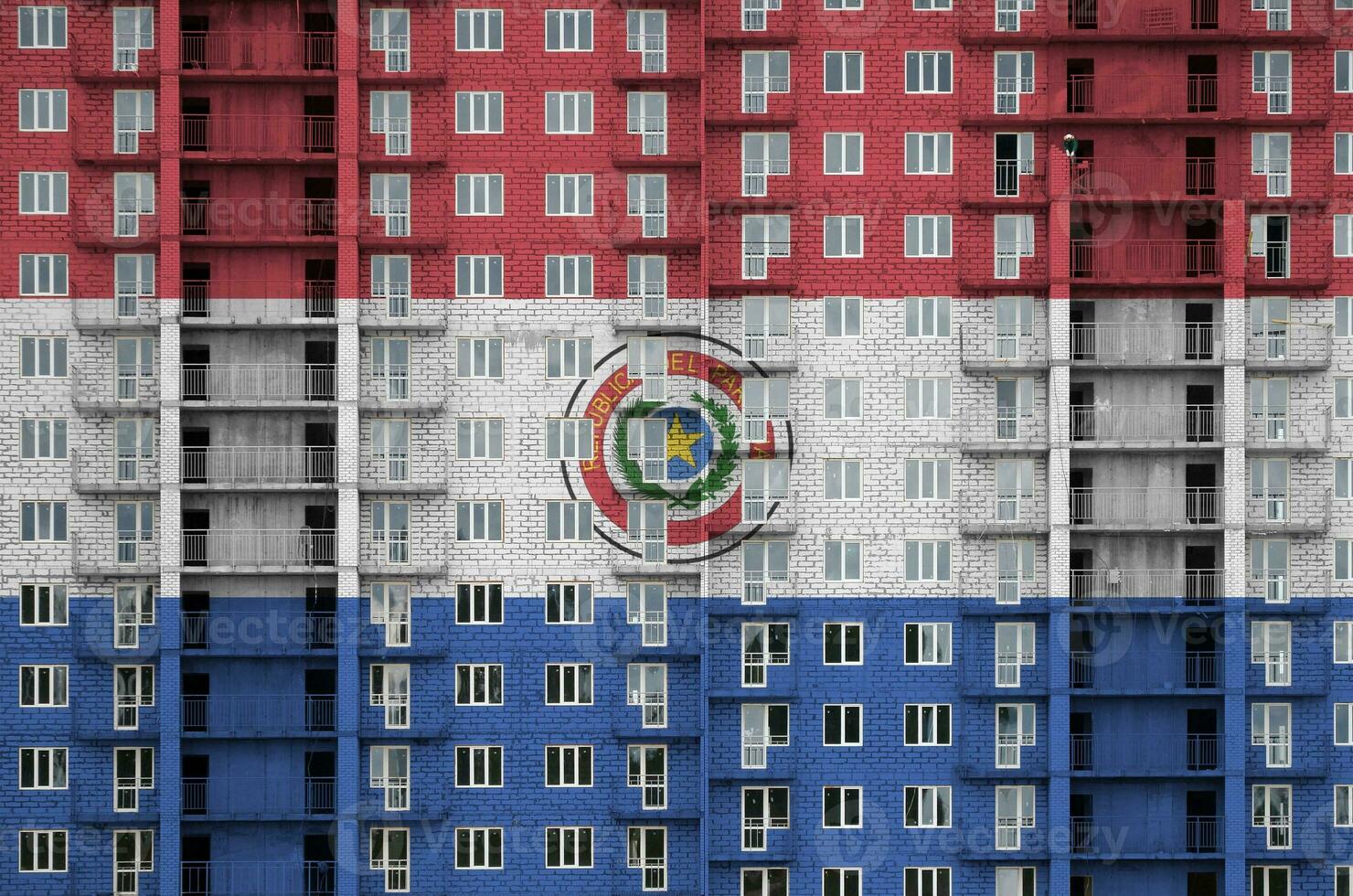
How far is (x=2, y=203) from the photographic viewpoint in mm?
68375

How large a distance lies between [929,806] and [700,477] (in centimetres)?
1526

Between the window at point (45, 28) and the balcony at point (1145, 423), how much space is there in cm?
4136

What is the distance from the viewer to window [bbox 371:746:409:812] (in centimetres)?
6775

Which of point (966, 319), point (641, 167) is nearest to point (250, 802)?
point (641, 167)

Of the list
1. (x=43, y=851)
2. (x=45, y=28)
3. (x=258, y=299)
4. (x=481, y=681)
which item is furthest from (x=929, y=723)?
(x=45, y=28)

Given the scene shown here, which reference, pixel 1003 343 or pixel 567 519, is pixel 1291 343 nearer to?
pixel 1003 343

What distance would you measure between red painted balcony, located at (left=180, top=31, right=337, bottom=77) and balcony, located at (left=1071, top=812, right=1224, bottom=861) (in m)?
40.7

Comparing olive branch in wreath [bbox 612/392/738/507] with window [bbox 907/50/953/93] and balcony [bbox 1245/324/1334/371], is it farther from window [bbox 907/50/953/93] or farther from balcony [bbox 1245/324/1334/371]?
balcony [bbox 1245/324/1334/371]

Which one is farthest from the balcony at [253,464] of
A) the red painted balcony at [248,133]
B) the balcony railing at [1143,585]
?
the balcony railing at [1143,585]

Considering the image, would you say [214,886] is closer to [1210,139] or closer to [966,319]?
[966,319]

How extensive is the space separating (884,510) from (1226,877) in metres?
18.7

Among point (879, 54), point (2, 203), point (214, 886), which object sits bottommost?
point (214, 886)

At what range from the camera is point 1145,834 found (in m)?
68.2

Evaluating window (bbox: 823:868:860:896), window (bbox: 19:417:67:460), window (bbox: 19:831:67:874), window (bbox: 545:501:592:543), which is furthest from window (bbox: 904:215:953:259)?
window (bbox: 19:831:67:874)
